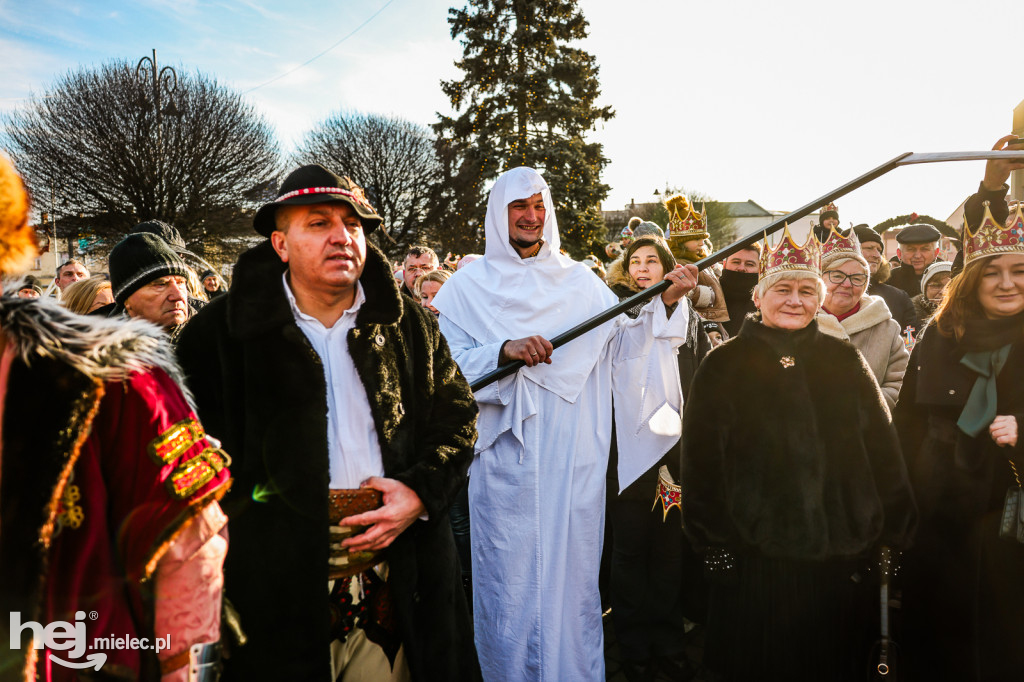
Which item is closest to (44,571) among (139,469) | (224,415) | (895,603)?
(139,469)

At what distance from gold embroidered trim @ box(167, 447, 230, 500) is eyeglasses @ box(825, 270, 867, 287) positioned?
153 inches

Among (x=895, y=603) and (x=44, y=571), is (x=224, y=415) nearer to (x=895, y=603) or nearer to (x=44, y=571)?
(x=44, y=571)

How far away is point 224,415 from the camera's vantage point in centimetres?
200

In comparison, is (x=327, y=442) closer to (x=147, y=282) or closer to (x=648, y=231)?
(x=147, y=282)

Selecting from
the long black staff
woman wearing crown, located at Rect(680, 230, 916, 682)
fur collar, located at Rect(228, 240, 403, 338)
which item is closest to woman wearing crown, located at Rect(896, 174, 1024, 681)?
the long black staff

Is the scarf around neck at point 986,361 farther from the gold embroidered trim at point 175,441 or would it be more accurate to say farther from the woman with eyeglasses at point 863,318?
the gold embroidered trim at point 175,441

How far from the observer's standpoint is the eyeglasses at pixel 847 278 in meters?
4.09

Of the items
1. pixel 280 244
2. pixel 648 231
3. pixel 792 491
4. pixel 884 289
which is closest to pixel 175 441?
pixel 280 244

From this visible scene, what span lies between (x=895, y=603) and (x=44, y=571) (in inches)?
134

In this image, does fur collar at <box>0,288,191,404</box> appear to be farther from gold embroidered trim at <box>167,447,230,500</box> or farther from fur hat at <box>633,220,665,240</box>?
fur hat at <box>633,220,665,240</box>

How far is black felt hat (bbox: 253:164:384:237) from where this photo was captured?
2.09 meters

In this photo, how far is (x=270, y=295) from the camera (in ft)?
6.91

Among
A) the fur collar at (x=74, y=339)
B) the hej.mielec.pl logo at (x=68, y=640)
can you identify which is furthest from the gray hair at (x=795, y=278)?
the hej.mielec.pl logo at (x=68, y=640)

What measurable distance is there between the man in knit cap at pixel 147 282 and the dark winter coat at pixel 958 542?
3.70 m
